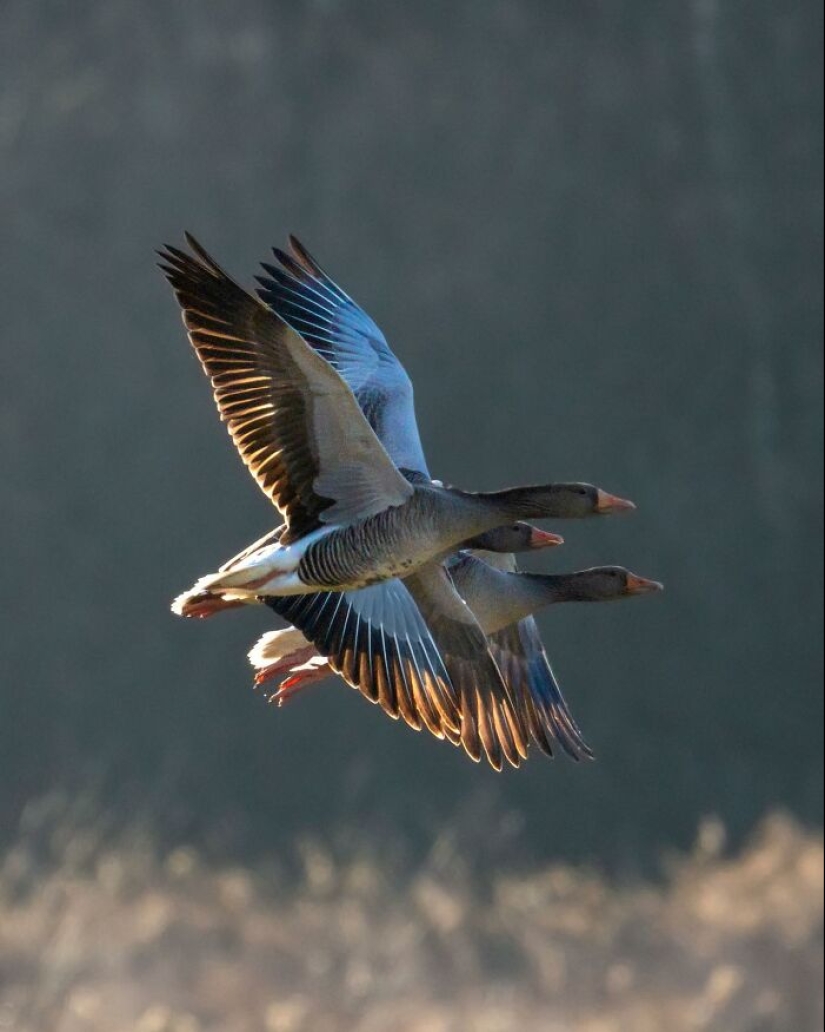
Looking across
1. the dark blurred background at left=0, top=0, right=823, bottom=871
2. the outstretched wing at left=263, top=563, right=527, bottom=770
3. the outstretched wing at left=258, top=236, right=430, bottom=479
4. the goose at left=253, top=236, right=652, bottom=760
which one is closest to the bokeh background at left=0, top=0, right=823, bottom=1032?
the dark blurred background at left=0, top=0, right=823, bottom=871

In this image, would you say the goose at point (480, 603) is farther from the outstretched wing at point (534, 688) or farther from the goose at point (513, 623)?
the outstretched wing at point (534, 688)

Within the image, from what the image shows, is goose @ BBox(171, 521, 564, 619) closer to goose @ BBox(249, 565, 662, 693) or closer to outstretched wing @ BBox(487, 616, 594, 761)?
goose @ BBox(249, 565, 662, 693)

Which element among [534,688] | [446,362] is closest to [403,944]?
[446,362]

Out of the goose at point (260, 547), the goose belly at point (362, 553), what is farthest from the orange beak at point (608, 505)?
the goose belly at point (362, 553)

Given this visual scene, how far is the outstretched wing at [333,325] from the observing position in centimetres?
789

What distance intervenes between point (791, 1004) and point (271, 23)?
5.75 meters

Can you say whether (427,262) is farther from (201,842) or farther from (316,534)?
(316,534)

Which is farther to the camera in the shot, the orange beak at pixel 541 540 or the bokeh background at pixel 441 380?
the bokeh background at pixel 441 380

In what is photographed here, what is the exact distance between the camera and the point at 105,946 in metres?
12.1

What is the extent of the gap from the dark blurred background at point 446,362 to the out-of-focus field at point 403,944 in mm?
267

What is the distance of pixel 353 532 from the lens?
6.88m

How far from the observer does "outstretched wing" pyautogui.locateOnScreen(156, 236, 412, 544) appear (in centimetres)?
675

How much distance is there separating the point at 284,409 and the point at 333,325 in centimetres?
129

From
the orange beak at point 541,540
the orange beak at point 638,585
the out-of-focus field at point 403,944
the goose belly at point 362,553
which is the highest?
the goose belly at point 362,553
